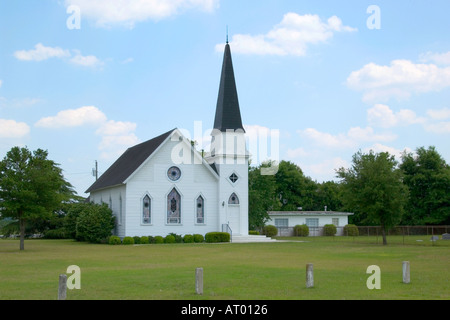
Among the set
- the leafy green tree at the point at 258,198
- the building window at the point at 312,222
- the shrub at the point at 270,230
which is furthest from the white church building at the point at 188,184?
the building window at the point at 312,222

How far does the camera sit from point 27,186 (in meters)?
33.5

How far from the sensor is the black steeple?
4612cm

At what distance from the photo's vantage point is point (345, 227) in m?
60.0

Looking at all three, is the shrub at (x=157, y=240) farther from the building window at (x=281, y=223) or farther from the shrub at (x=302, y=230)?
the building window at (x=281, y=223)

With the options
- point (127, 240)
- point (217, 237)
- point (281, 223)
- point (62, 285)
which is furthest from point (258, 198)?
point (62, 285)

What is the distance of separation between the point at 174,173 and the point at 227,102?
26.8 feet

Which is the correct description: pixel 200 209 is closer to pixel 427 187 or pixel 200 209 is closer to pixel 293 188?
pixel 427 187

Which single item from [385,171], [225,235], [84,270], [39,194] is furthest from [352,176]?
[84,270]

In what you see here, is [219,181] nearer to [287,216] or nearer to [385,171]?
[385,171]

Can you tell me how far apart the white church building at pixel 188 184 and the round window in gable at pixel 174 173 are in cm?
7

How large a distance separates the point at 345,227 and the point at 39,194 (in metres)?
36.6

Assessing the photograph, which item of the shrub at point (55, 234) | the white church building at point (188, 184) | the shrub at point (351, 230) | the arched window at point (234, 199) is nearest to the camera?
the white church building at point (188, 184)

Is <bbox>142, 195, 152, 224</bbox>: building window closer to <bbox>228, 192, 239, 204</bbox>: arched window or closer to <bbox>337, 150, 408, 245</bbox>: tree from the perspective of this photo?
<bbox>228, 192, 239, 204</bbox>: arched window

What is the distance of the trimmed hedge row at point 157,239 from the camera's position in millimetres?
39812
